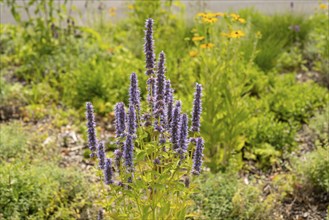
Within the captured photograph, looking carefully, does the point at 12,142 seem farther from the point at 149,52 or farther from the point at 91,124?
the point at 149,52

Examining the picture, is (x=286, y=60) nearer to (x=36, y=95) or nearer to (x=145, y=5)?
(x=145, y=5)

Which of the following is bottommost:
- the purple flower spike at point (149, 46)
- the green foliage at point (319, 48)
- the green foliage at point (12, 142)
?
the green foliage at point (12, 142)

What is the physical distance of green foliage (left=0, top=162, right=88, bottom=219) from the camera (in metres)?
3.76

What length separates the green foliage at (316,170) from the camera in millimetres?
4059

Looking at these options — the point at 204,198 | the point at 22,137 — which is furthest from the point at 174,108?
the point at 22,137

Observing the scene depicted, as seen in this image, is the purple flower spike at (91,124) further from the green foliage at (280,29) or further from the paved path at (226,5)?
the paved path at (226,5)

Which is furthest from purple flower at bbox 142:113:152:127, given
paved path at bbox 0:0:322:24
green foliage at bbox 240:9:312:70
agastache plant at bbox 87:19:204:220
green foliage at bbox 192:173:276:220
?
paved path at bbox 0:0:322:24

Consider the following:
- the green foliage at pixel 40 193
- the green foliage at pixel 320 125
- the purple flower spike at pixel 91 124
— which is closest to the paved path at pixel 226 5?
the green foliage at pixel 320 125

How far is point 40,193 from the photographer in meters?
3.85

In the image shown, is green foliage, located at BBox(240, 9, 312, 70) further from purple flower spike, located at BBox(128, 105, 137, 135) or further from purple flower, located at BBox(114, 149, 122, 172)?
purple flower spike, located at BBox(128, 105, 137, 135)

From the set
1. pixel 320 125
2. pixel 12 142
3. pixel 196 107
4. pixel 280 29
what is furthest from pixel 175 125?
pixel 280 29

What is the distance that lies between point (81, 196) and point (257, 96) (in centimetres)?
266

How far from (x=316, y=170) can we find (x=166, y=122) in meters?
1.89

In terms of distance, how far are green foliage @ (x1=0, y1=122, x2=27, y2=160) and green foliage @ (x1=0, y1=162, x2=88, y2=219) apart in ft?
1.43
